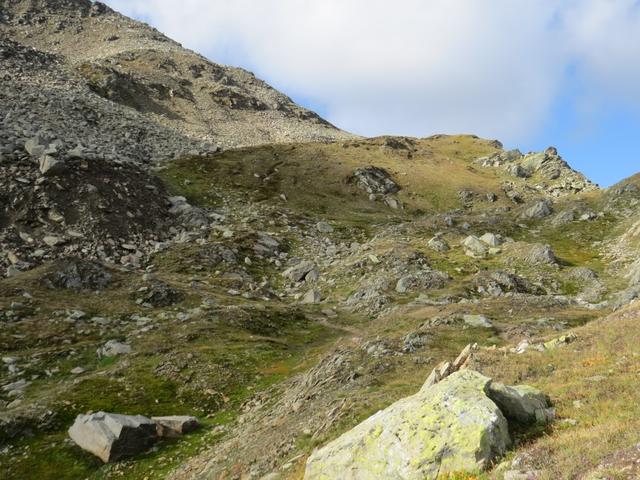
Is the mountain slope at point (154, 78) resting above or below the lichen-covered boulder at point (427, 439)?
above

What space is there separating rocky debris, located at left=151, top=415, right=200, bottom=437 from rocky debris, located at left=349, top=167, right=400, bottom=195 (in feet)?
240

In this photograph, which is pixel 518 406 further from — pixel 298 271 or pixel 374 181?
pixel 374 181

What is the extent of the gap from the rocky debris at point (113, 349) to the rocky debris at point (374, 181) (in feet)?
218

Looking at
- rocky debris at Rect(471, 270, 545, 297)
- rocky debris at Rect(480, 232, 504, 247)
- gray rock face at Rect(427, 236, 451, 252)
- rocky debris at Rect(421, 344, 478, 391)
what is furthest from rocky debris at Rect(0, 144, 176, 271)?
rocky debris at Rect(480, 232, 504, 247)

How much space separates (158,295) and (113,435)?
22.0 metres

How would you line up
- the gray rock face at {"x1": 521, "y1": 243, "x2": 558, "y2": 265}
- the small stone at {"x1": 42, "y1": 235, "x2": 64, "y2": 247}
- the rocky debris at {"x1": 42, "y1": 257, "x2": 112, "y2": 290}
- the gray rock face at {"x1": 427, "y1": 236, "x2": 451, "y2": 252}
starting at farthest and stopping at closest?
the gray rock face at {"x1": 427, "y1": 236, "x2": 451, "y2": 252} < the gray rock face at {"x1": 521, "y1": 243, "x2": 558, "y2": 265} < the small stone at {"x1": 42, "y1": 235, "x2": 64, "y2": 247} < the rocky debris at {"x1": 42, "y1": 257, "x2": 112, "y2": 290}

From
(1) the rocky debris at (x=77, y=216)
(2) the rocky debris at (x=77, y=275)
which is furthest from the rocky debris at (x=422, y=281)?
(2) the rocky debris at (x=77, y=275)

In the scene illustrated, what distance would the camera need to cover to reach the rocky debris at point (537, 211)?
83438 mm

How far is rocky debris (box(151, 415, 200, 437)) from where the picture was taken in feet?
82.1

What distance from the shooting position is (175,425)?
2552 cm

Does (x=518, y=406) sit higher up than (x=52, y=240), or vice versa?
(x=518, y=406)

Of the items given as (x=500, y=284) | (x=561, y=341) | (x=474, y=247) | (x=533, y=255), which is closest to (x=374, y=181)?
(x=474, y=247)

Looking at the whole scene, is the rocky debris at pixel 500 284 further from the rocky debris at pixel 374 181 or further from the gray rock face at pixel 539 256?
the rocky debris at pixel 374 181

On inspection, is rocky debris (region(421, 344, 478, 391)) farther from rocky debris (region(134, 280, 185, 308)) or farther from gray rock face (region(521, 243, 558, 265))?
gray rock face (region(521, 243, 558, 265))
